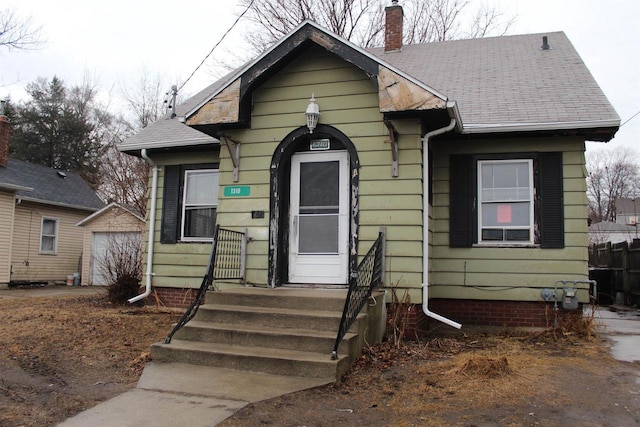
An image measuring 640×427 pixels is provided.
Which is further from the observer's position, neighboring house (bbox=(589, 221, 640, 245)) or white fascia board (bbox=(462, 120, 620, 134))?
neighboring house (bbox=(589, 221, 640, 245))

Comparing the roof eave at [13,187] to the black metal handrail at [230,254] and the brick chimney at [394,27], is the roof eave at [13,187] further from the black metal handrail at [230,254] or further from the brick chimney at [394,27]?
the brick chimney at [394,27]

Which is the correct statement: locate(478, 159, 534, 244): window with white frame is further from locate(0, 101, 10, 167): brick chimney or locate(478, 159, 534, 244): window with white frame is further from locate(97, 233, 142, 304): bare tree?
locate(0, 101, 10, 167): brick chimney

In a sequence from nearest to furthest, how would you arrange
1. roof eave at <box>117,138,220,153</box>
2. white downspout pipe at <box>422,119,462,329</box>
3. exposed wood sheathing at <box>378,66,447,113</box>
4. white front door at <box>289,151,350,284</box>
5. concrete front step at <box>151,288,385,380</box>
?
concrete front step at <box>151,288,385,380</box> → exposed wood sheathing at <box>378,66,447,113</box> → white downspout pipe at <box>422,119,462,329</box> → white front door at <box>289,151,350,284</box> → roof eave at <box>117,138,220,153</box>

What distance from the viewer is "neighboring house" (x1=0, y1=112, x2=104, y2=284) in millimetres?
16984

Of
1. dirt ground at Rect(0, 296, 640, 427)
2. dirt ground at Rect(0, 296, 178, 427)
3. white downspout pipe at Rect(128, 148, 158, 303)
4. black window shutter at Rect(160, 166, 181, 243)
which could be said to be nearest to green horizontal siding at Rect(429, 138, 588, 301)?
dirt ground at Rect(0, 296, 640, 427)

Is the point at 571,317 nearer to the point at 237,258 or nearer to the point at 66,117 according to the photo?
the point at 237,258

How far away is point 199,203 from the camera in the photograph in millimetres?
9688

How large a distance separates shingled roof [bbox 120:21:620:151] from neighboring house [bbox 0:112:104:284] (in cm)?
915

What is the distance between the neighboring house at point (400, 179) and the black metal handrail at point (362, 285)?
0.20 metres

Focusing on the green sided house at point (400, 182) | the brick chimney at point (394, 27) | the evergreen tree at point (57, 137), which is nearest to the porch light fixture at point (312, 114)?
the green sided house at point (400, 182)

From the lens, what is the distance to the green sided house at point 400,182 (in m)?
7.12

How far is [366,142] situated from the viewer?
7316 mm

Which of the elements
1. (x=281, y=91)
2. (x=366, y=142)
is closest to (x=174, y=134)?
(x=281, y=91)

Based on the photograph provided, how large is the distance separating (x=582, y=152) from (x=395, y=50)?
5.72 meters
